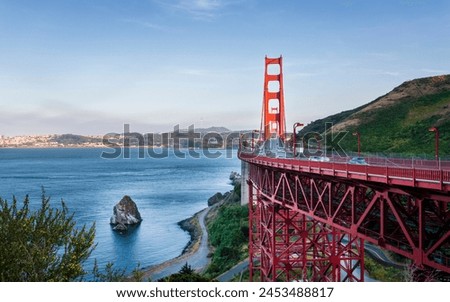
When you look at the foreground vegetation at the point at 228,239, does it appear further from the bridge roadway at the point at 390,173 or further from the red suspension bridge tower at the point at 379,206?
the bridge roadway at the point at 390,173

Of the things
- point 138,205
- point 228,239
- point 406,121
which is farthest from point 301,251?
point 138,205

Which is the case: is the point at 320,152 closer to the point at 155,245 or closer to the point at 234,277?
the point at 234,277

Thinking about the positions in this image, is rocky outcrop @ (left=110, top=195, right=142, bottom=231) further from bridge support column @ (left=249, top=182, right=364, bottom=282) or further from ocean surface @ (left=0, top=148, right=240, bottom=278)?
bridge support column @ (left=249, top=182, right=364, bottom=282)

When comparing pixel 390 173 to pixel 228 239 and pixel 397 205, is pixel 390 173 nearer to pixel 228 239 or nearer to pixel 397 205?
pixel 397 205

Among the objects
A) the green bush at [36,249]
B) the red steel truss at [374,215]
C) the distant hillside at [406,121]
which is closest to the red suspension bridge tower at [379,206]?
the red steel truss at [374,215]
